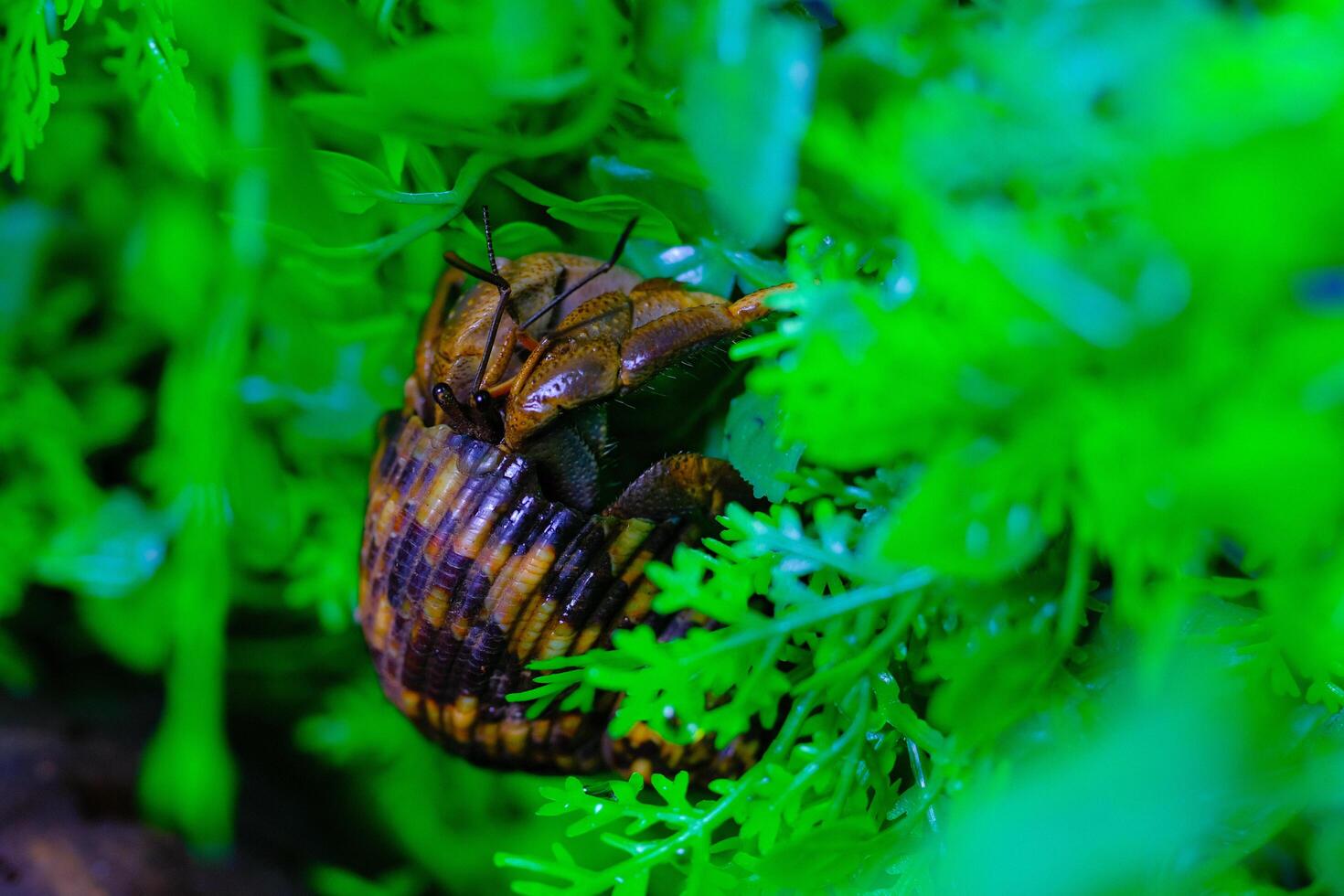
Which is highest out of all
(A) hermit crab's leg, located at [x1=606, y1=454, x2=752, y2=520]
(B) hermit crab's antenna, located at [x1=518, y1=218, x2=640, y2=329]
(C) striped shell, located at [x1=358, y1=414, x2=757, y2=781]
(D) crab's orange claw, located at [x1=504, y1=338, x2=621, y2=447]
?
(B) hermit crab's antenna, located at [x1=518, y1=218, x2=640, y2=329]

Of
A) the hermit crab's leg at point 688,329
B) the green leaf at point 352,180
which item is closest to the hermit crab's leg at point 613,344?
the hermit crab's leg at point 688,329

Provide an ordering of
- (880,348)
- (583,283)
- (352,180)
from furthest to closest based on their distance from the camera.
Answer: (583,283) → (352,180) → (880,348)

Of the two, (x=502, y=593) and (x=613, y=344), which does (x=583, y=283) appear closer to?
(x=613, y=344)

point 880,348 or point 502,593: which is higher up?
point 880,348

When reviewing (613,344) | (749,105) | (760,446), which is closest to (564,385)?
(613,344)

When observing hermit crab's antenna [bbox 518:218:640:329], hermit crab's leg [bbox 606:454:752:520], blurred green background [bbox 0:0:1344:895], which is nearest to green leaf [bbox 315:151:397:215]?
blurred green background [bbox 0:0:1344:895]

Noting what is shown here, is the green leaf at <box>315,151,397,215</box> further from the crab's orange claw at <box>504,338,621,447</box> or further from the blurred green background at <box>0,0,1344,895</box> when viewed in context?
the crab's orange claw at <box>504,338,621,447</box>
